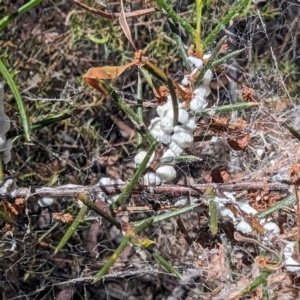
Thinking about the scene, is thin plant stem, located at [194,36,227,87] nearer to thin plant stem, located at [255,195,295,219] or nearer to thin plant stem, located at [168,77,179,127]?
thin plant stem, located at [168,77,179,127]

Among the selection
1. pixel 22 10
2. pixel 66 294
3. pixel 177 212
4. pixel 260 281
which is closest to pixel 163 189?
pixel 177 212

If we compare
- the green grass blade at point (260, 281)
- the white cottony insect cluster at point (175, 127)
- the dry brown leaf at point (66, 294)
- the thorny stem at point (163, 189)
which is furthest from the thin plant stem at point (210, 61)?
the dry brown leaf at point (66, 294)

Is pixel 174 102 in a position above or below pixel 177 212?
above

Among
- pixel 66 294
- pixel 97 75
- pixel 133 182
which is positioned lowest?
pixel 66 294

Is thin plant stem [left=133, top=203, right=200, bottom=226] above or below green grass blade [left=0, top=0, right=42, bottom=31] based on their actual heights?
below

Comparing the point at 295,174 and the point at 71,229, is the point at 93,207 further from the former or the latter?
the point at 295,174

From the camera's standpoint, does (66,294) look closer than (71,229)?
No

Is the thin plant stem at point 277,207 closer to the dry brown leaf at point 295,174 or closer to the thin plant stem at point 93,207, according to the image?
the dry brown leaf at point 295,174

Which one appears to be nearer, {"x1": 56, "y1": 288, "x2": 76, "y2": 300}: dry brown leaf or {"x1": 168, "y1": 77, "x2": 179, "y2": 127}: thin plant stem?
{"x1": 168, "y1": 77, "x2": 179, "y2": 127}: thin plant stem

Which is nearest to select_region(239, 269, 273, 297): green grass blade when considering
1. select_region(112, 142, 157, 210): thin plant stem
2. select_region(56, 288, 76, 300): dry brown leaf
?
select_region(112, 142, 157, 210): thin plant stem
